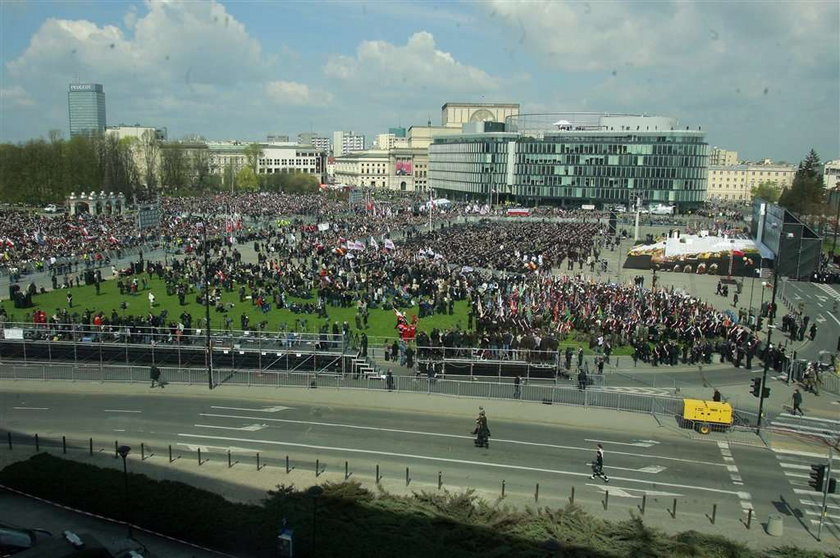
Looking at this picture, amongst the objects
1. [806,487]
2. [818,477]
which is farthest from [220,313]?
[818,477]

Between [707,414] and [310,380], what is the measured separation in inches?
604

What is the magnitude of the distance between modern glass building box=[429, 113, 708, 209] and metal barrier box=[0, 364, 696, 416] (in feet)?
327

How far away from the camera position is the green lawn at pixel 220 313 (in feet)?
117

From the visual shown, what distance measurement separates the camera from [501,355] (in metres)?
27.7

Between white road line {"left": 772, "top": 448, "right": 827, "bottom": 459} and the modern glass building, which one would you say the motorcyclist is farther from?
the modern glass building

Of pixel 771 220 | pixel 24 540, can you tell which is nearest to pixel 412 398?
pixel 24 540

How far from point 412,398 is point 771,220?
47051 millimetres

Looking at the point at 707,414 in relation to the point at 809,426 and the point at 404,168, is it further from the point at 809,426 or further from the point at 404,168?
the point at 404,168

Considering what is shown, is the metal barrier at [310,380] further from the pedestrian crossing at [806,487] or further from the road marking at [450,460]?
the pedestrian crossing at [806,487]

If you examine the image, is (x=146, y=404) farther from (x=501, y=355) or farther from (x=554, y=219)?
(x=554, y=219)

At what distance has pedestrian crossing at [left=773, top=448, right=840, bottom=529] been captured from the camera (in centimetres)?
1725

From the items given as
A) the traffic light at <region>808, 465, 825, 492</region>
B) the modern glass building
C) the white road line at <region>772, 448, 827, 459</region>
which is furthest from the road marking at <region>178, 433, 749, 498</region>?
the modern glass building

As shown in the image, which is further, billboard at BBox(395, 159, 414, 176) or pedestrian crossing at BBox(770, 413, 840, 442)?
billboard at BBox(395, 159, 414, 176)

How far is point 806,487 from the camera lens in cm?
1886
